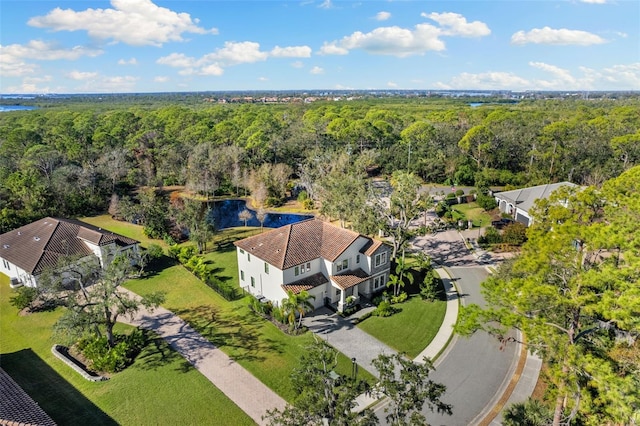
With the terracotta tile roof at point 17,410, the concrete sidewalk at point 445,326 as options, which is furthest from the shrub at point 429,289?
the terracotta tile roof at point 17,410

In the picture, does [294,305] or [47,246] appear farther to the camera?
[47,246]

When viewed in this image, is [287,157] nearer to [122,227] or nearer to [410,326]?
[122,227]

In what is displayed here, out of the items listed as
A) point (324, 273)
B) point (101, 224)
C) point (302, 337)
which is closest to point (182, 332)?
point (302, 337)

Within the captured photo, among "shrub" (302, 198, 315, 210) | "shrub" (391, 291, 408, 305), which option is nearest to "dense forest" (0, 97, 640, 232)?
"shrub" (302, 198, 315, 210)

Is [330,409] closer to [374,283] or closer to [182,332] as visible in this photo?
[182,332]

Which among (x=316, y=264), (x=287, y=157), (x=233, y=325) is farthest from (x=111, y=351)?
(x=287, y=157)
